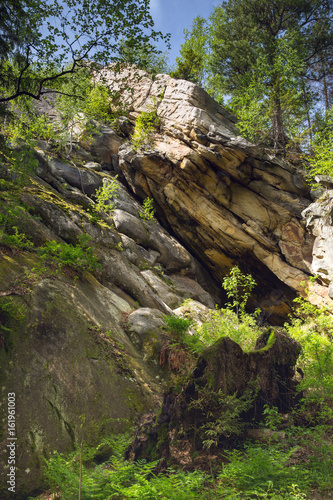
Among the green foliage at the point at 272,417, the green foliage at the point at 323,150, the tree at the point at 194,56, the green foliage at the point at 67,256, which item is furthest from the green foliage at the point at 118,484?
the tree at the point at 194,56

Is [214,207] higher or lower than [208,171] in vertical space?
lower

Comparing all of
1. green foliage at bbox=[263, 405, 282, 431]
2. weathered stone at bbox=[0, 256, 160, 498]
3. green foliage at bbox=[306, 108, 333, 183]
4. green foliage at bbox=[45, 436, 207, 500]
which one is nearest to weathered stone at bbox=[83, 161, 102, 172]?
green foliage at bbox=[306, 108, 333, 183]

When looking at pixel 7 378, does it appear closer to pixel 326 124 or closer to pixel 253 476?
pixel 253 476

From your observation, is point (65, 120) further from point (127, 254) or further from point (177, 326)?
point (177, 326)

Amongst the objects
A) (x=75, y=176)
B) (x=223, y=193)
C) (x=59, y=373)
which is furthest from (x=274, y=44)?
(x=59, y=373)

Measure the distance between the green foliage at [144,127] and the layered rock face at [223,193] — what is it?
47 cm

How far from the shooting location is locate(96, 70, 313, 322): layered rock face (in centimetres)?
1850

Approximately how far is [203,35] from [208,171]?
15.6m

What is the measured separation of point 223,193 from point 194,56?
13894mm

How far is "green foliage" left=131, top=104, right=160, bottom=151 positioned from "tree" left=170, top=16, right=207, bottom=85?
667 centimetres

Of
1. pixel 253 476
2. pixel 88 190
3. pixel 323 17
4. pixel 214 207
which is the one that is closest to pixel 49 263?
pixel 253 476

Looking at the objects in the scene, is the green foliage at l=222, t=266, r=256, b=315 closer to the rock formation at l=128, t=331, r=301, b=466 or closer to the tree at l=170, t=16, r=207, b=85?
the rock formation at l=128, t=331, r=301, b=466

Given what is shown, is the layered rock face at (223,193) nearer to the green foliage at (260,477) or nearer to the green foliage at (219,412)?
the green foliage at (219,412)

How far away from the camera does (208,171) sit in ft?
62.9
